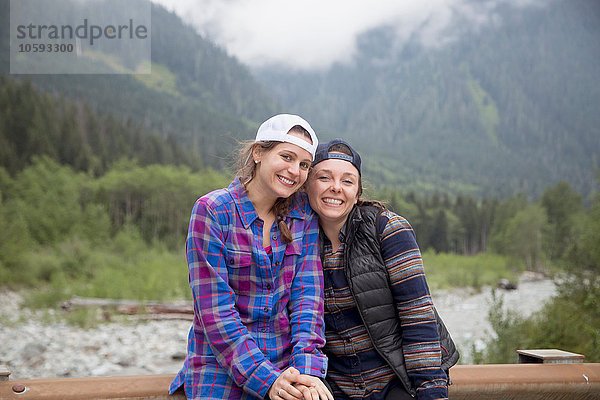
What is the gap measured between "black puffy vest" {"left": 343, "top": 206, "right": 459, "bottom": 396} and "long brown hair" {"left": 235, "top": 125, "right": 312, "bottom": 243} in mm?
204

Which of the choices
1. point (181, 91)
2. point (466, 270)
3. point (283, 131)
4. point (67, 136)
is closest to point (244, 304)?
point (283, 131)

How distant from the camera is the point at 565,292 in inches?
382

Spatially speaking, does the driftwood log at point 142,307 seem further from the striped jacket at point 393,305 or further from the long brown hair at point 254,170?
the striped jacket at point 393,305

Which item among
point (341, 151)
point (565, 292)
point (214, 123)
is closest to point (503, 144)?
point (214, 123)

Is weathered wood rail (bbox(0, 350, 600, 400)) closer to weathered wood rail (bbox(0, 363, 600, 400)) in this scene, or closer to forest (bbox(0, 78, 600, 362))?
weathered wood rail (bbox(0, 363, 600, 400))

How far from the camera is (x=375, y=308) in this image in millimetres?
1806

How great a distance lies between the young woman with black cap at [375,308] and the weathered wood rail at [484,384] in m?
0.11

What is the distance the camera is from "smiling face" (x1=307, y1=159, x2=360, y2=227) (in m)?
1.89

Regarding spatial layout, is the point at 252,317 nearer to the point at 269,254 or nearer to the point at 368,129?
the point at 269,254

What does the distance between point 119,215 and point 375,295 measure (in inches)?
1317

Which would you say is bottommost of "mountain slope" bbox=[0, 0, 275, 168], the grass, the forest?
the grass

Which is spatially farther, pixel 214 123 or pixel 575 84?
pixel 575 84

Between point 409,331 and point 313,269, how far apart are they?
34 centimetres

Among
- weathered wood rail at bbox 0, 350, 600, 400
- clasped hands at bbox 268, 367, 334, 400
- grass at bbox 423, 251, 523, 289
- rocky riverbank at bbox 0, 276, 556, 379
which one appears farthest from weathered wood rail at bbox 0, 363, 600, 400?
grass at bbox 423, 251, 523, 289
